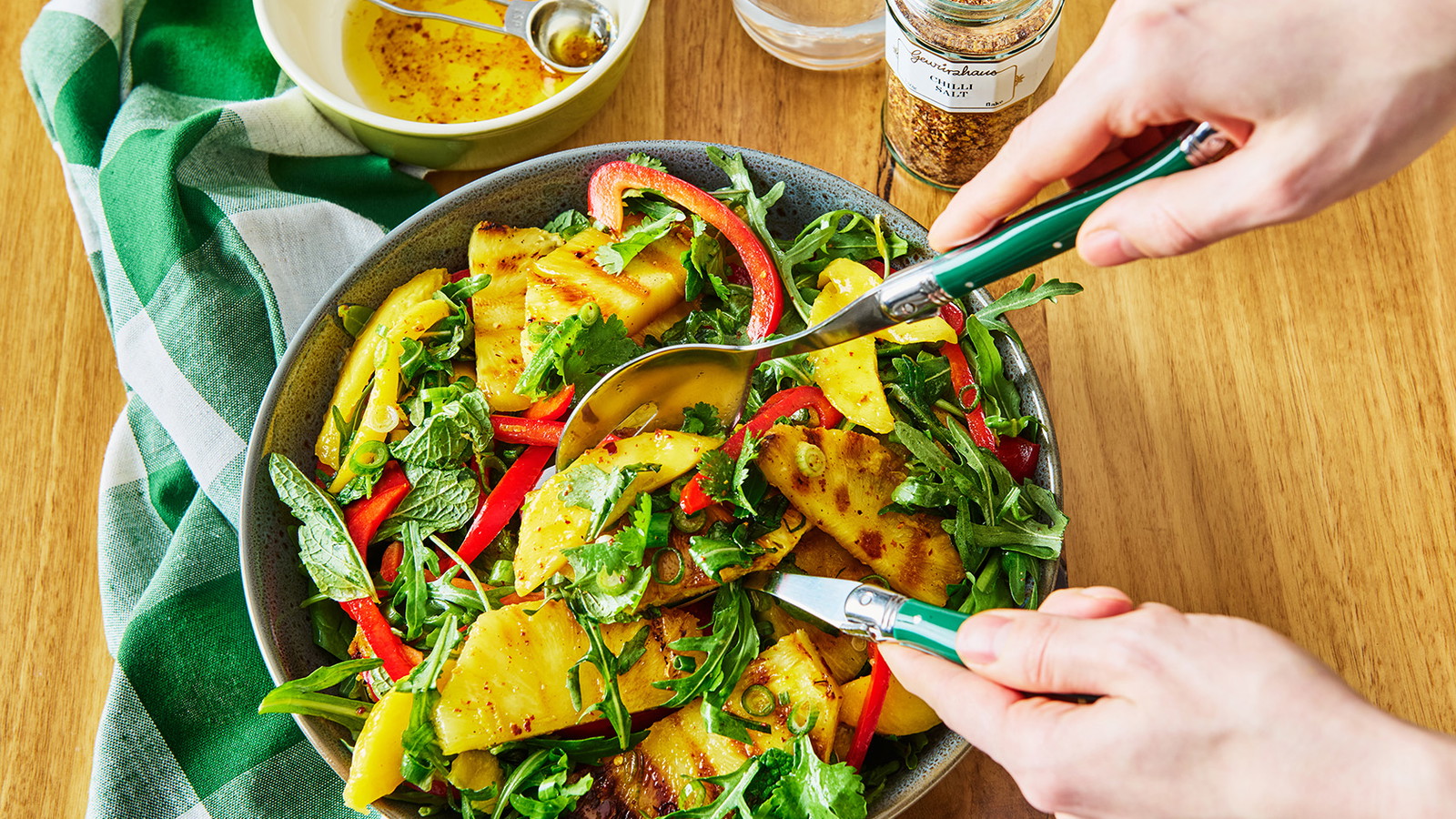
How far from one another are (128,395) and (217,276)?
325 mm

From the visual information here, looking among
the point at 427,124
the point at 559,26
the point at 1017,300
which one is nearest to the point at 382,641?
the point at 427,124

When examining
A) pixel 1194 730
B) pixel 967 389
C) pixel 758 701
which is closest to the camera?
pixel 1194 730

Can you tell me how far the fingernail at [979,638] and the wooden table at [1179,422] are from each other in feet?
2.45

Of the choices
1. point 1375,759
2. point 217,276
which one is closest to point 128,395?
point 217,276

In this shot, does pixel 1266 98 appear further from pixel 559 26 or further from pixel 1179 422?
pixel 559 26

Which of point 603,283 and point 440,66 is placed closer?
point 603,283

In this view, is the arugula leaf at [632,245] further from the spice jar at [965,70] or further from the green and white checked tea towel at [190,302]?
the green and white checked tea towel at [190,302]

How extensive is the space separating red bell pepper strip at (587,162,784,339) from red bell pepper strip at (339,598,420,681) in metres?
0.79

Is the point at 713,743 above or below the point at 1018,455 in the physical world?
below

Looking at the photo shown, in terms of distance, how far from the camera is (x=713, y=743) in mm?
1627

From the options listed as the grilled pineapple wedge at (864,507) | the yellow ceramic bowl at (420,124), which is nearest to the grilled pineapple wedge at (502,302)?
the yellow ceramic bowl at (420,124)

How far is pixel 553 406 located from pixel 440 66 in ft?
3.17

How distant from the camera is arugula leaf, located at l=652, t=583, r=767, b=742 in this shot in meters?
1.58

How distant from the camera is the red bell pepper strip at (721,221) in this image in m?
1.85
